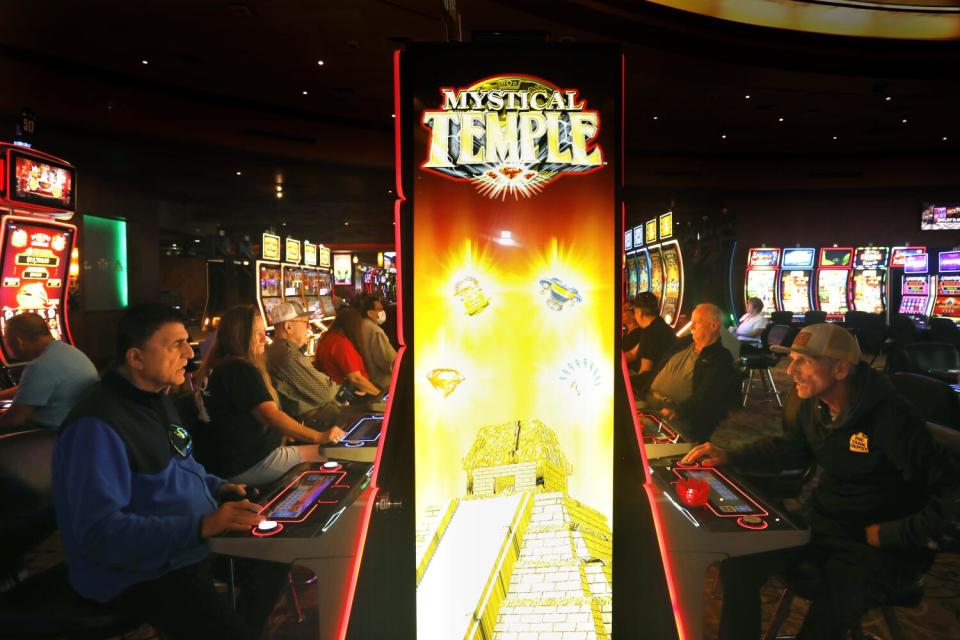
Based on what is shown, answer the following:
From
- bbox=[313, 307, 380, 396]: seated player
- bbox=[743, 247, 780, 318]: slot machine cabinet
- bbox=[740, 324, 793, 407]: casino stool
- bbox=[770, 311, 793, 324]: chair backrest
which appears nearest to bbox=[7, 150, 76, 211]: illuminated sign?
bbox=[313, 307, 380, 396]: seated player

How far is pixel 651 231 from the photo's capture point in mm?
8336

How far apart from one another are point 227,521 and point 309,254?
757 centimetres

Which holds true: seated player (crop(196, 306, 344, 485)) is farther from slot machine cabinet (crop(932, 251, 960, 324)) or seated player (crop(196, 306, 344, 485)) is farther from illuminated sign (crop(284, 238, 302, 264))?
slot machine cabinet (crop(932, 251, 960, 324))

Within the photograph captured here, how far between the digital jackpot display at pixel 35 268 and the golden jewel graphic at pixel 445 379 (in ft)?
12.5

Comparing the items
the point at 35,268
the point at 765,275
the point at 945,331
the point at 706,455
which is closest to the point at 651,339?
the point at 706,455

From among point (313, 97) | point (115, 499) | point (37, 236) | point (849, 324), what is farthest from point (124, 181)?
point (849, 324)

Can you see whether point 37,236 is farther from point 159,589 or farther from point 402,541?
point 402,541

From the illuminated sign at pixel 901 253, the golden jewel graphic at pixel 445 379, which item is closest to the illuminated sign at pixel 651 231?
the illuminated sign at pixel 901 253

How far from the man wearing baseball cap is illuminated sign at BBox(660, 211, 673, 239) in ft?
19.0

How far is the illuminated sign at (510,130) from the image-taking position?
1613 mm

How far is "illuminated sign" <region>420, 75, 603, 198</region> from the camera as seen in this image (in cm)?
161

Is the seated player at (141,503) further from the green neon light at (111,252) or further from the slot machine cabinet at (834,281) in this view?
the slot machine cabinet at (834,281)

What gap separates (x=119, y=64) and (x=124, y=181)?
2874 millimetres

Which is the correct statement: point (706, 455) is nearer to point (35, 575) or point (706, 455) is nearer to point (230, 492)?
point (230, 492)
